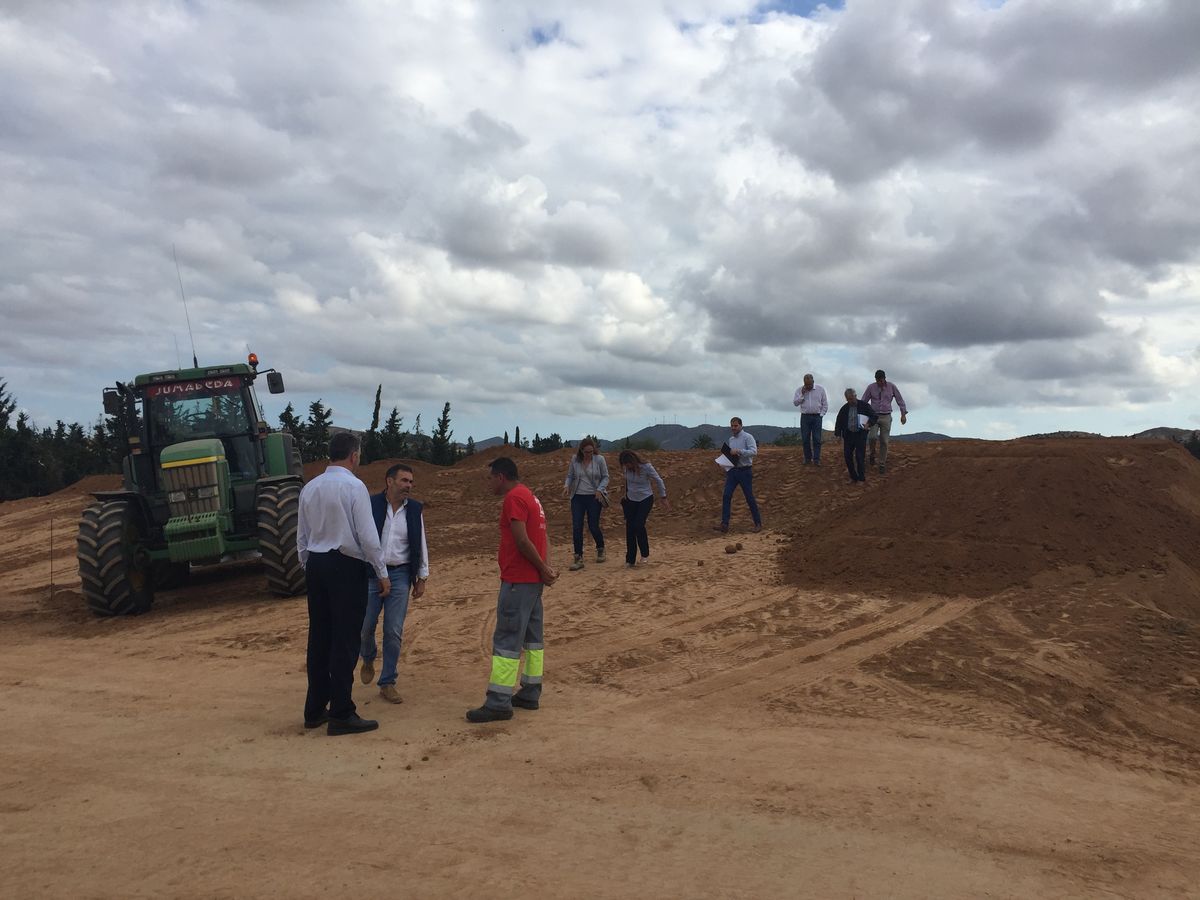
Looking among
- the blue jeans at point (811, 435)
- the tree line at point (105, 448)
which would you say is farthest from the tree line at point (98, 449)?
the blue jeans at point (811, 435)

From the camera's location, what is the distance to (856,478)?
15914mm

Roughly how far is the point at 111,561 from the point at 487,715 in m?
7.36

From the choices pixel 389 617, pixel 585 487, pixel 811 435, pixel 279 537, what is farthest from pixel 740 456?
pixel 389 617

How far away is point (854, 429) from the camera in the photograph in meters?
15.4

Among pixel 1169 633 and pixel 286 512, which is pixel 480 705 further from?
pixel 1169 633

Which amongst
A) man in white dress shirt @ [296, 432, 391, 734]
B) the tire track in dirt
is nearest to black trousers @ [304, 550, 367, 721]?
man in white dress shirt @ [296, 432, 391, 734]

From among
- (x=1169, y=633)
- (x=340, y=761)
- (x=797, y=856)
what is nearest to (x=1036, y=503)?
(x=1169, y=633)

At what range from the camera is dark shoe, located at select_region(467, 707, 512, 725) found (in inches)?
253

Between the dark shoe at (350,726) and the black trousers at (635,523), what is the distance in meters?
6.27

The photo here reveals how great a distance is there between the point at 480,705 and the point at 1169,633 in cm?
657

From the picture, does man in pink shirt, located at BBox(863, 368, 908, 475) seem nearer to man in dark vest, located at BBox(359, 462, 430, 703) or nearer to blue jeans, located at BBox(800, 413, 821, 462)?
blue jeans, located at BBox(800, 413, 821, 462)

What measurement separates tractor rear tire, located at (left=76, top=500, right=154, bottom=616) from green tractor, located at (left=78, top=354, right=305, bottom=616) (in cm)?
1

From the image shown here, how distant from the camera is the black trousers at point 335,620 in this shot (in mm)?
6062

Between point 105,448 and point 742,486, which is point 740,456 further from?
point 105,448
